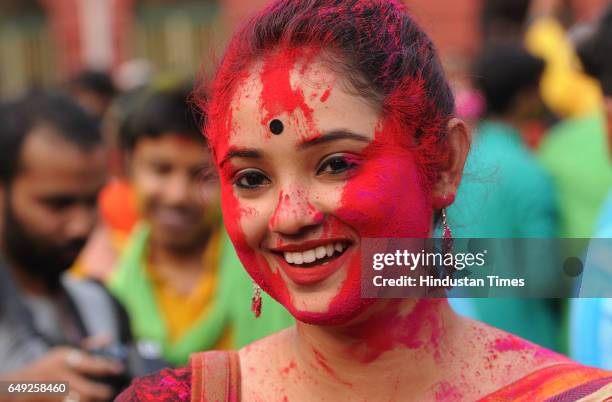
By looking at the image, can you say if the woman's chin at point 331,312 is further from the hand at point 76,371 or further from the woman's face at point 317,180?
the hand at point 76,371

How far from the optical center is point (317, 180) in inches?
74.4

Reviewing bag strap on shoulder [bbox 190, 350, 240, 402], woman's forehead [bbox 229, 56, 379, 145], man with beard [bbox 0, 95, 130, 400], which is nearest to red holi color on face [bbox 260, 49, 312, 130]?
woman's forehead [bbox 229, 56, 379, 145]

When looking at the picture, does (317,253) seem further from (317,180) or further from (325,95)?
(325,95)

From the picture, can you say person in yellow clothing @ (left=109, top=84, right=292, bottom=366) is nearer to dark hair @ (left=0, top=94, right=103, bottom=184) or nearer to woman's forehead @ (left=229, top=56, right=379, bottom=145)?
dark hair @ (left=0, top=94, right=103, bottom=184)

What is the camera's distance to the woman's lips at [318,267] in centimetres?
190

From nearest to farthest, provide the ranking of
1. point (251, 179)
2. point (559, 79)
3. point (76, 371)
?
point (251, 179)
point (76, 371)
point (559, 79)

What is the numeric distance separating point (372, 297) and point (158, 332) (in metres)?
2.39

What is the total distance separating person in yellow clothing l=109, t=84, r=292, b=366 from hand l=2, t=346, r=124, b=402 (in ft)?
3.38

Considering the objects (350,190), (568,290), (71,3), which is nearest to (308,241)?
(350,190)

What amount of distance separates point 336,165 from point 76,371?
1362 millimetres

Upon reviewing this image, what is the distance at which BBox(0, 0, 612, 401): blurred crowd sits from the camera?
2.99m

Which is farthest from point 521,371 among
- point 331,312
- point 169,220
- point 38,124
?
point 169,220

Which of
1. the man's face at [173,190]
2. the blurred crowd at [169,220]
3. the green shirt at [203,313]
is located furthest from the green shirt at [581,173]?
the man's face at [173,190]

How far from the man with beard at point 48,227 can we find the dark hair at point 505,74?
8.19 ft
